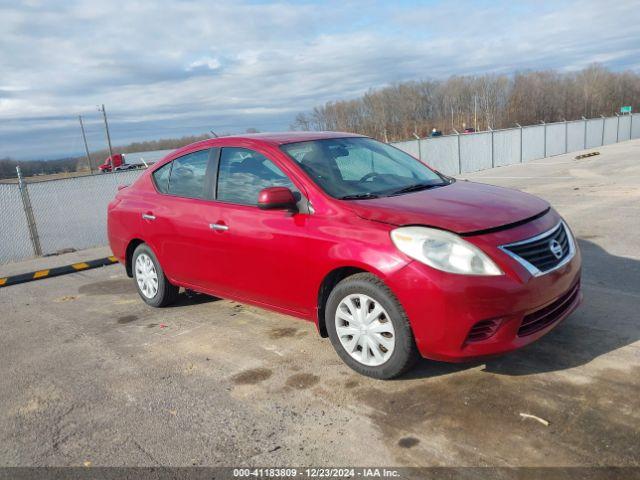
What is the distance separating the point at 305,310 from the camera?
398 cm

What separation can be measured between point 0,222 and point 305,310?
8.03 metres

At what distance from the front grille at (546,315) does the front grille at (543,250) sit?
262mm

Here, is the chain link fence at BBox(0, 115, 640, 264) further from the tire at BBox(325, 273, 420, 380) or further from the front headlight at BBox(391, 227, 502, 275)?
the front headlight at BBox(391, 227, 502, 275)

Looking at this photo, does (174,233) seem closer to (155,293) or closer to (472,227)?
(155,293)

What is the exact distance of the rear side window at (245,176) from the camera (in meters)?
4.23

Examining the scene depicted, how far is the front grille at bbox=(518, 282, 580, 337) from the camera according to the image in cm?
334

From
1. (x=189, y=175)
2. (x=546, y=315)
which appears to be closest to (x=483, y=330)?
(x=546, y=315)

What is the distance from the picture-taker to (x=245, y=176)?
448 cm

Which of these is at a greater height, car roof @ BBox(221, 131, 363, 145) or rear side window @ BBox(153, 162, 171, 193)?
car roof @ BBox(221, 131, 363, 145)

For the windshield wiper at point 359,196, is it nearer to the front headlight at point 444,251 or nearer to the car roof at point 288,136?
the front headlight at point 444,251

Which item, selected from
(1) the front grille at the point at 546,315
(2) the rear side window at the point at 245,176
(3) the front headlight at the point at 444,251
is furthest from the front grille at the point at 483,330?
(2) the rear side window at the point at 245,176

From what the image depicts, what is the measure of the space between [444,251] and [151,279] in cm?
344

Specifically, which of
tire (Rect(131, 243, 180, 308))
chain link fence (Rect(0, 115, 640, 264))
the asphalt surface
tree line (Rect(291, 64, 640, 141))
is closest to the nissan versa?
tire (Rect(131, 243, 180, 308))

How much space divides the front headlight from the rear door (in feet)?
6.13
